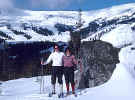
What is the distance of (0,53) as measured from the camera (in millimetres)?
80938

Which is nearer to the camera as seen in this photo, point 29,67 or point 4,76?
point 4,76

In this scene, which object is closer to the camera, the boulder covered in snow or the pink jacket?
the pink jacket

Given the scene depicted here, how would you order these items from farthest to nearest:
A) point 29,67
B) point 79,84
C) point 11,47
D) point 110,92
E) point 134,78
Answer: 1. point 11,47
2. point 29,67
3. point 79,84
4. point 134,78
5. point 110,92

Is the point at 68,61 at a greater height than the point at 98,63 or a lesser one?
greater

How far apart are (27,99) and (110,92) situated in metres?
3.11

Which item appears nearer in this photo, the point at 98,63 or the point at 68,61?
the point at 68,61

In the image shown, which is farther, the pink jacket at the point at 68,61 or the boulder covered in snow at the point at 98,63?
the boulder covered in snow at the point at 98,63

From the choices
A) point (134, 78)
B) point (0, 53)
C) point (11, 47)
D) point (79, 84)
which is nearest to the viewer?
point (134, 78)

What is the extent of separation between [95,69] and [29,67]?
56961 millimetres

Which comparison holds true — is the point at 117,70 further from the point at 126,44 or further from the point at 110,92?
the point at 126,44

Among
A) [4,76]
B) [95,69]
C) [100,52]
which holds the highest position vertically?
[100,52]

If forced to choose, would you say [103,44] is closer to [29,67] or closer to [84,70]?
[84,70]

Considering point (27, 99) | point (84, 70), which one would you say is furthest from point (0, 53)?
point (27, 99)

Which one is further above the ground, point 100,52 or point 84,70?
point 100,52
